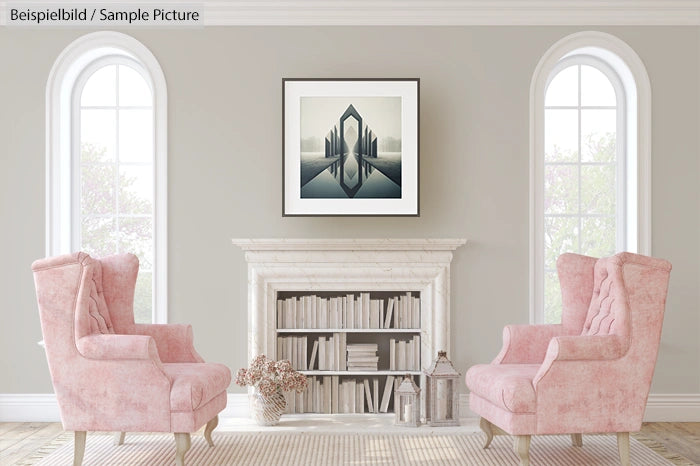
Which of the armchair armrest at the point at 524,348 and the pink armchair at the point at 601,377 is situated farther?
the armchair armrest at the point at 524,348

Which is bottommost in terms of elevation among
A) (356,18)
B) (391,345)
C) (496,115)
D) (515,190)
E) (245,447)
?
(245,447)

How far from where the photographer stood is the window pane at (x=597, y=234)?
5.69m

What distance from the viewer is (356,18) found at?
17.7ft

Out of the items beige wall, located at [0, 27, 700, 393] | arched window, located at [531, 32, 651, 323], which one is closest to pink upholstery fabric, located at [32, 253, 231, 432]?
beige wall, located at [0, 27, 700, 393]

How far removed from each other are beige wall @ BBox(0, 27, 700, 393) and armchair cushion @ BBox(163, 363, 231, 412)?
3.66ft

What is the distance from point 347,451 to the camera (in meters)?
4.47

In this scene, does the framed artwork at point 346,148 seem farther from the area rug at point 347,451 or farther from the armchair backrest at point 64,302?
the armchair backrest at point 64,302

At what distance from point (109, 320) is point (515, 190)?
9.30 ft

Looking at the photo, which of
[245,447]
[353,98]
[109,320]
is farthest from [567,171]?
[109,320]

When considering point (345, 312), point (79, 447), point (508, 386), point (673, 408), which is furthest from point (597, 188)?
point (79, 447)

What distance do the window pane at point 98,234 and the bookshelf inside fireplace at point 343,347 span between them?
1353 millimetres

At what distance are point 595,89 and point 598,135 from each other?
0.34 m

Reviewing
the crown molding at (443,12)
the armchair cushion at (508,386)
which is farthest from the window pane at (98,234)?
the armchair cushion at (508,386)

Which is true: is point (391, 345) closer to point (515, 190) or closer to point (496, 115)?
point (515, 190)
